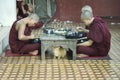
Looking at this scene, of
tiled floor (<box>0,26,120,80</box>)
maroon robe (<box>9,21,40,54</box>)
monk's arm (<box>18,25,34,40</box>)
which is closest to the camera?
tiled floor (<box>0,26,120,80</box>)

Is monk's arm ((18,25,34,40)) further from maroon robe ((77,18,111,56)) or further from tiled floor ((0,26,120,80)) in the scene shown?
maroon robe ((77,18,111,56))

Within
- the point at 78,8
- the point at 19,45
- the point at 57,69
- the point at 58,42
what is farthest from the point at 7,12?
the point at 57,69

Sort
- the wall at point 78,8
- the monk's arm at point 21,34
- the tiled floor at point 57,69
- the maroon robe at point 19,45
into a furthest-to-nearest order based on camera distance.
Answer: the wall at point 78,8, the maroon robe at point 19,45, the monk's arm at point 21,34, the tiled floor at point 57,69

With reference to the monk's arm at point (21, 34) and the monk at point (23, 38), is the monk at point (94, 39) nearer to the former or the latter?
the monk at point (23, 38)

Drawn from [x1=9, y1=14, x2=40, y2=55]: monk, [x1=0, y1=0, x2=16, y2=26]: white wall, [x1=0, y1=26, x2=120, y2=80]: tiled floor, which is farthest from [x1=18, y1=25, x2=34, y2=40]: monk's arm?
[x1=0, y1=0, x2=16, y2=26]: white wall

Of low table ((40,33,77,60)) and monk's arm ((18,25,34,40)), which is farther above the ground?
monk's arm ((18,25,34,40))

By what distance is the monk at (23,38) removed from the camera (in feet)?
20.8

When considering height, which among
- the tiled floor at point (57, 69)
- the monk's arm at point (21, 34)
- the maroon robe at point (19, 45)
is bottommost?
the tiled floor at point (57, 69)

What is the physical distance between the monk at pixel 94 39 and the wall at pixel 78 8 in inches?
191

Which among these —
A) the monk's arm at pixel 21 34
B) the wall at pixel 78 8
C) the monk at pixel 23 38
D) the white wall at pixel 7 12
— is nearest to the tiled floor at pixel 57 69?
the monk at pixel 23 38

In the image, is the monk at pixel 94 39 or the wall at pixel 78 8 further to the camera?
the wall at pixel 78 8

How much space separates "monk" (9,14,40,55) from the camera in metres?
6.33

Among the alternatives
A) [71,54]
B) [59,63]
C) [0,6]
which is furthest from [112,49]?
[0,6]

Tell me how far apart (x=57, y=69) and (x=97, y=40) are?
1.04 meters
